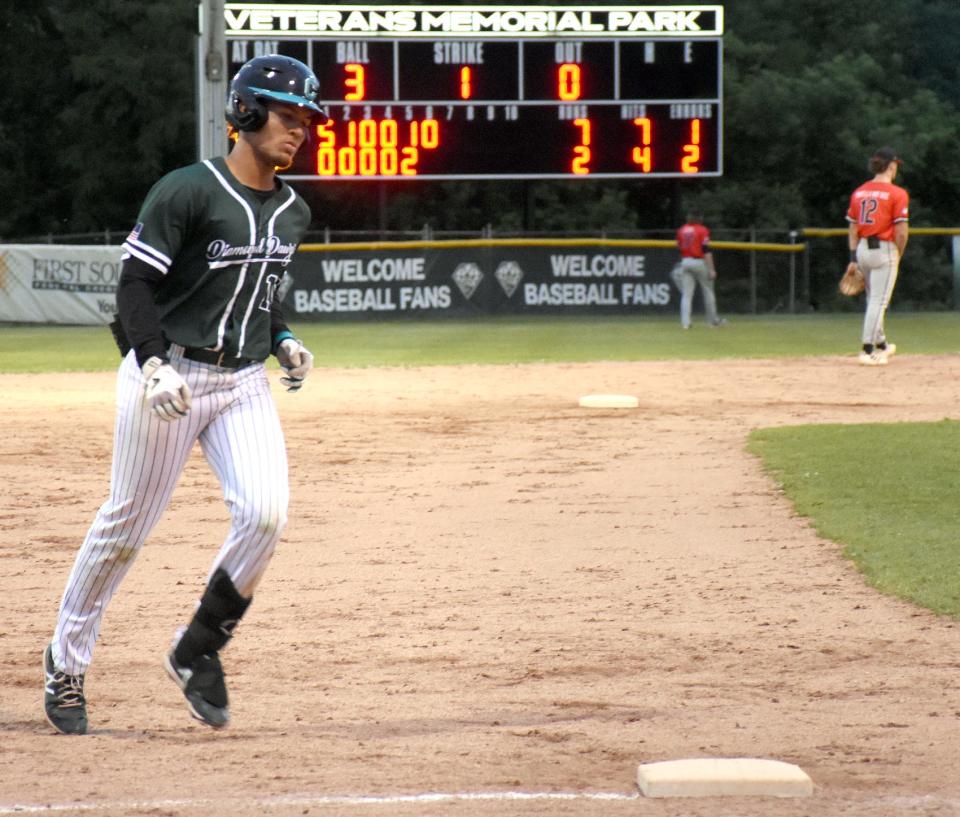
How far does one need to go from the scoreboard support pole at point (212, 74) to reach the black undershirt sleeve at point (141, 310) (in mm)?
13199

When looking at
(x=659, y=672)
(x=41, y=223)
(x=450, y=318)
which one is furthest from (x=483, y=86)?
(x=659, y=672)

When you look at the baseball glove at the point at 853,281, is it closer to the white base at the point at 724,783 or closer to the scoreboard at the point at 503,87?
the scoreboard at the point at 503,87

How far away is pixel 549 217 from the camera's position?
36188 millimetres

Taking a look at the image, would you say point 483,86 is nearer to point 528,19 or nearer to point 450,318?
point 528,19

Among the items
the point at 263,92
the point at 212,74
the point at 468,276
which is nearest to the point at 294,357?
the point at 263,92

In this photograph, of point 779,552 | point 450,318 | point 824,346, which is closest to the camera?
point 779,552

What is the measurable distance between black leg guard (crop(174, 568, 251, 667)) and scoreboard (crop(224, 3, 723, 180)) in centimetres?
2059

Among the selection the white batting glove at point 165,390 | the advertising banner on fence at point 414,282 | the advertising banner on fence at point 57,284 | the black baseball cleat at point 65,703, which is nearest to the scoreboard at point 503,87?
the advertising banner on fence at point 414,282

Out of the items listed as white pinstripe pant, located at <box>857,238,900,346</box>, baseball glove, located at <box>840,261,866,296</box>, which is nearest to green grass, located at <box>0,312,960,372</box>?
baseball glove, located at <box>840,261,866,296</box>

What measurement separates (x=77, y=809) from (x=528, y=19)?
2272 cm

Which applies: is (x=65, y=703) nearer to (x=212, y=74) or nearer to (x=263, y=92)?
(x=263, y=92)

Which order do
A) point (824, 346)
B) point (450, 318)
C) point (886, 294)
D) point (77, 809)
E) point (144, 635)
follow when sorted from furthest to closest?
point (450, 318) → point (824, 346) → point (886, 294) → point (144, 635) → point (77, 809)

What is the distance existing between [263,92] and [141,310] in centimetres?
69

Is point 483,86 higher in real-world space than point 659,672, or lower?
higher
